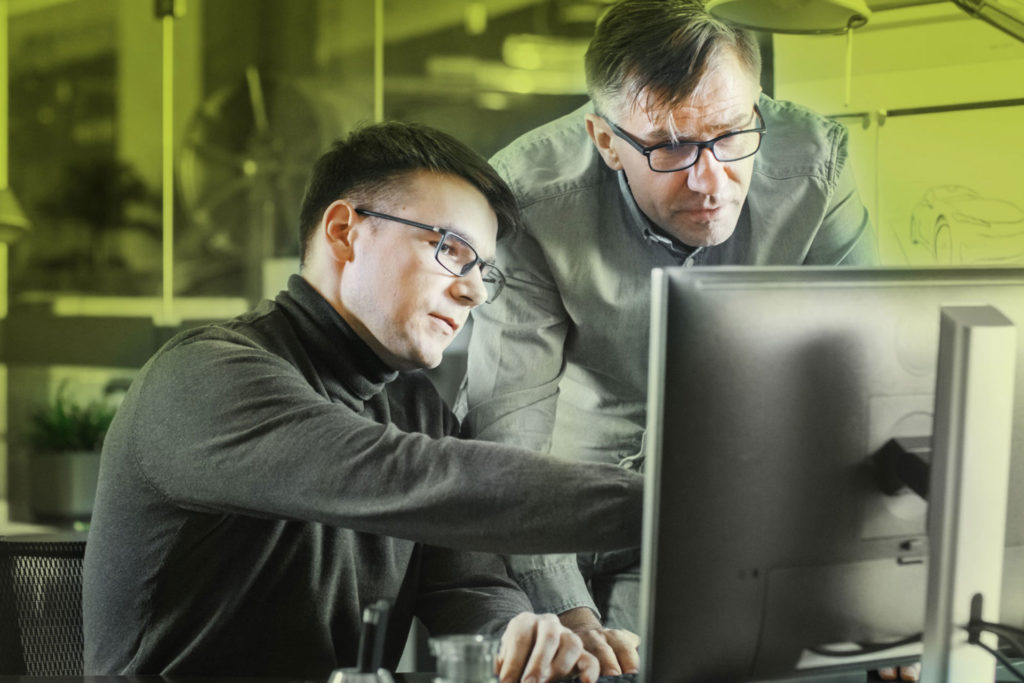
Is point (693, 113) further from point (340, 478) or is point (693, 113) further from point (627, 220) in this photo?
point (340, 478)

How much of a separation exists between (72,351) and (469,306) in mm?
1056

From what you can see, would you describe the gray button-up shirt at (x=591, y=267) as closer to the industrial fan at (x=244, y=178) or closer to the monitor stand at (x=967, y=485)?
the industrial fan at (x=244, y=178)

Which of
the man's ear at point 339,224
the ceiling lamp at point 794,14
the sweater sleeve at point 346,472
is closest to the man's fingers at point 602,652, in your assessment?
the sweater sleeve at point 346,472

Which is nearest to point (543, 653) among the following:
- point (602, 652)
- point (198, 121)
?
point (602, 652)

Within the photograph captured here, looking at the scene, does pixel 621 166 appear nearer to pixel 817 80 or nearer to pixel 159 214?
pixel 817 80

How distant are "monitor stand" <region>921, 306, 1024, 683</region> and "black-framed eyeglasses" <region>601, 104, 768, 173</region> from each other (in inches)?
41.0

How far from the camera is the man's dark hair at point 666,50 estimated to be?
2.00m

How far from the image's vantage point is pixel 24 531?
93.4 inches

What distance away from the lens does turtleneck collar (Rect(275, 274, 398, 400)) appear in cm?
164

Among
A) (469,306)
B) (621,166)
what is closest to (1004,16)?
(621,166)

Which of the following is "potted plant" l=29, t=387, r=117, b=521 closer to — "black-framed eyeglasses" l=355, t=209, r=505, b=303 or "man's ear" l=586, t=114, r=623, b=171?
"black-framed eyeglasses" l=355, t=209, r=505, b=303

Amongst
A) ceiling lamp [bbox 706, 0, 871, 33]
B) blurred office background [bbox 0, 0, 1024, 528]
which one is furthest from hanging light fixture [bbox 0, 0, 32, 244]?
ceiling lamp [bbox 706, 0, 871, 33]

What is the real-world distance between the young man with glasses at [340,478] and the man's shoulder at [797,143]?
0.59 metres

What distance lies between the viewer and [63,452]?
2.38 metres
